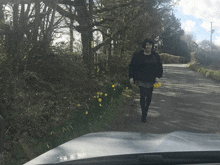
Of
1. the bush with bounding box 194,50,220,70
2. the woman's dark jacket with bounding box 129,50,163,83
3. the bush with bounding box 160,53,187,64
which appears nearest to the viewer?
the woman's dark jacket with bounding box 129,50,163,83

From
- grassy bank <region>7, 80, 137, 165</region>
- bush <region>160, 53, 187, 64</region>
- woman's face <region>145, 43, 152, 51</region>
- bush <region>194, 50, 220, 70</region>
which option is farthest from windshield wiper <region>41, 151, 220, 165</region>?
bush <region>160, 53, 187, 64</region>

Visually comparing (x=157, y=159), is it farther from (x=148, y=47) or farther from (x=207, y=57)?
(x=207, y=57)

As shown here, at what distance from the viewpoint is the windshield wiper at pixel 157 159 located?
4.55 feet

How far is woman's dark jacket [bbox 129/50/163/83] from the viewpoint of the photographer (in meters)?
6.38

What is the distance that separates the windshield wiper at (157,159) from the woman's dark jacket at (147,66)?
498 centimetres

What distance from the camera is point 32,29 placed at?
7176mm

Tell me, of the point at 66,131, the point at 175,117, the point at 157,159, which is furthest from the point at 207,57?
the point at 157,159

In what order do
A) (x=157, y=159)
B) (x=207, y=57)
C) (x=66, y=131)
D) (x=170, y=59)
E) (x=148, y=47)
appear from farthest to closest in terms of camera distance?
(x=170, y=59), (x=207, y=57), (x=148, y=47), (x=66, y=131), (x=157, y=159)

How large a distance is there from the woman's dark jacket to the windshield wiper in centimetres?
498

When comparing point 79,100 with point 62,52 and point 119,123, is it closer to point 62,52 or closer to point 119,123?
point 62,52

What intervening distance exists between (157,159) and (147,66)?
5.08 metres

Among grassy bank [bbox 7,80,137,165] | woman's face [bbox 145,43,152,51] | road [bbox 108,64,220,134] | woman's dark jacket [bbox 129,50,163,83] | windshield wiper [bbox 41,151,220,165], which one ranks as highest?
woman's face [bbox 145,43,152,51]

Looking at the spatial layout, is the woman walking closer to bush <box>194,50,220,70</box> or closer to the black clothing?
the black clothing

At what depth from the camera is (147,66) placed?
251 inches
